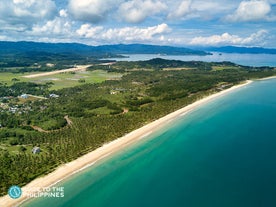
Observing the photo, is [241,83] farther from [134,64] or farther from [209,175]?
[209,175]

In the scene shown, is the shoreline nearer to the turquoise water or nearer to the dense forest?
the dense forest

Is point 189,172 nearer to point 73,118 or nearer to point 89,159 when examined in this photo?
point 89,159

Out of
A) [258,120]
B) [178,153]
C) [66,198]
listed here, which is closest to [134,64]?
[258,120]

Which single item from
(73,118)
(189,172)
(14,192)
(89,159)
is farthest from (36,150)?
(189,172)

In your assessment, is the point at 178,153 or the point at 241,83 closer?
the point at 178,153

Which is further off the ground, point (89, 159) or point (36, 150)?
point (36, 150)

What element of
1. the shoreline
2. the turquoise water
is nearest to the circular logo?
the shoreline

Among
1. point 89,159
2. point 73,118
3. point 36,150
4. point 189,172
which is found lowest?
point 73,118
